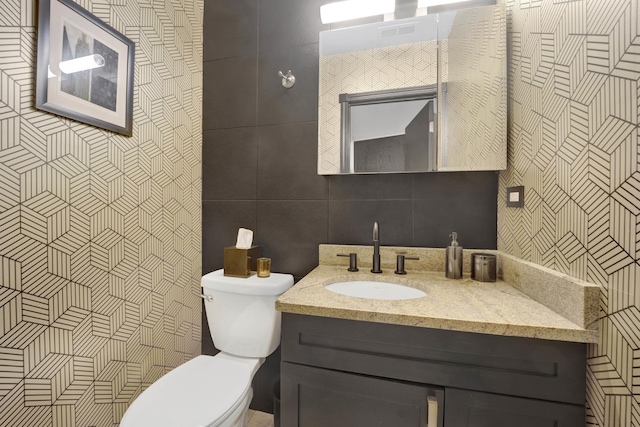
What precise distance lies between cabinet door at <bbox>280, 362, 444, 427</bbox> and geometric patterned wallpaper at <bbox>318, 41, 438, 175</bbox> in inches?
36.4

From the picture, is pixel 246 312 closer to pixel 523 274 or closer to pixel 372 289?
pixel 372 289

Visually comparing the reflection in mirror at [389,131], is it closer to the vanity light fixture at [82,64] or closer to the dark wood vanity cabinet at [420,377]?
the dark wood vanity cabinet at [420,377]

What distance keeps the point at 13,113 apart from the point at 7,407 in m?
0.91

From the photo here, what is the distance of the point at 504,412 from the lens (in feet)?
2.49

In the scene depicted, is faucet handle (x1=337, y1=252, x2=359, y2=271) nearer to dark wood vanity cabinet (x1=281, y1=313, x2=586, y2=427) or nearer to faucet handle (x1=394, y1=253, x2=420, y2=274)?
faucet handle (x1=394, y1=253, x2=420, y2=274)

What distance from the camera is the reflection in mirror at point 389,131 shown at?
53.9 inches

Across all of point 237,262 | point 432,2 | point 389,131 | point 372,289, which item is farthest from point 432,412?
point 432,2

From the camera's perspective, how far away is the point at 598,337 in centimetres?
71

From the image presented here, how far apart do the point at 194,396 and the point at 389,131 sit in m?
1.34

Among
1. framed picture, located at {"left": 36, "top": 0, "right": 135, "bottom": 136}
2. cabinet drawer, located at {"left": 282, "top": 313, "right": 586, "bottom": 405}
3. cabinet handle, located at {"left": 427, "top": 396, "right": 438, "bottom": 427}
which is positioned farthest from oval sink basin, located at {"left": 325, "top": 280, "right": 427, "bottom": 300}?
framed picture, located at {"left": 36, "top": 0, "right": 135, "bottom": 136}

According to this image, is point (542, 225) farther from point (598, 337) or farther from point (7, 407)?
point (7, 407)

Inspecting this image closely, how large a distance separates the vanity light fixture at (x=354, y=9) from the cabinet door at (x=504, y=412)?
5.25ft

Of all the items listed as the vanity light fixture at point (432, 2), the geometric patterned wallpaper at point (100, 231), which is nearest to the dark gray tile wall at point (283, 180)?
the geometric patterned wallpaper at point (100, 231)

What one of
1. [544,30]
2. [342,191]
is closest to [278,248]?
[342,191]
